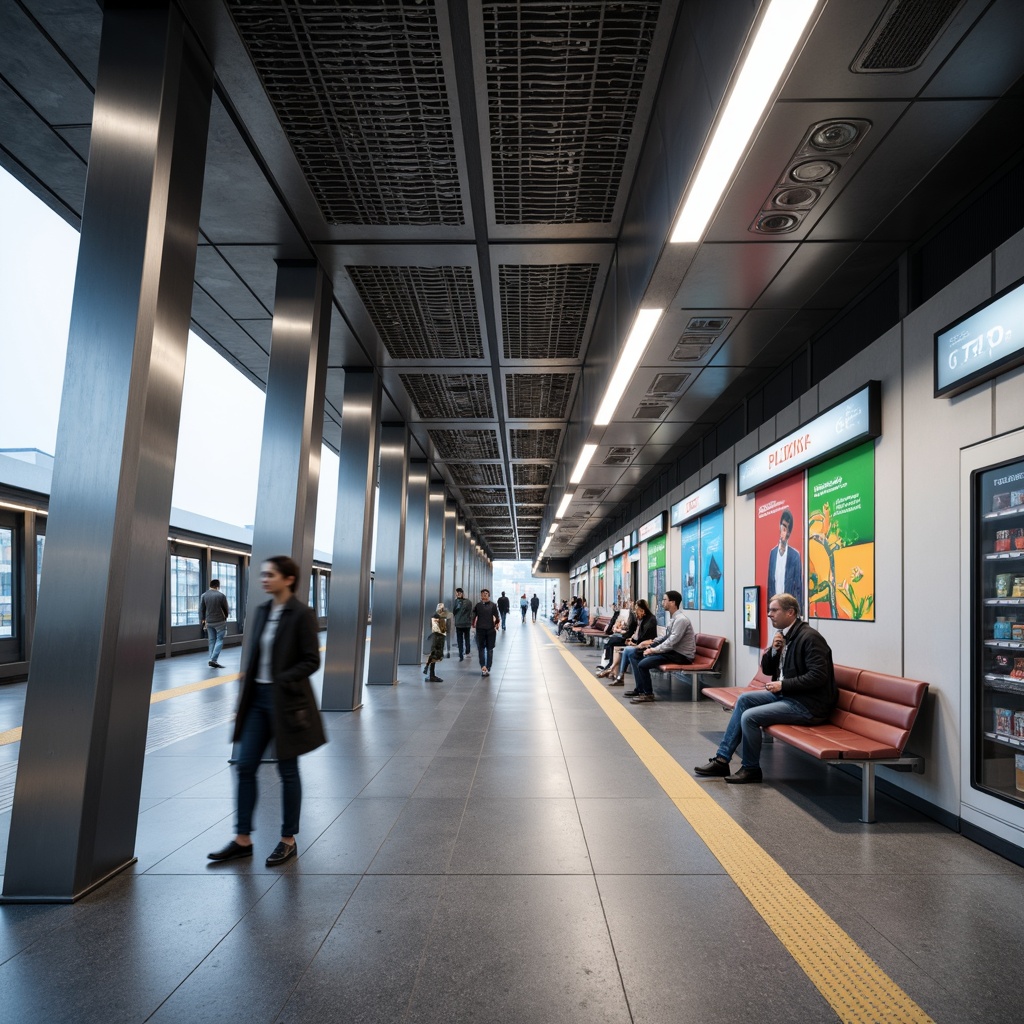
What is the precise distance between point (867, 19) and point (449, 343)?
5574 mm

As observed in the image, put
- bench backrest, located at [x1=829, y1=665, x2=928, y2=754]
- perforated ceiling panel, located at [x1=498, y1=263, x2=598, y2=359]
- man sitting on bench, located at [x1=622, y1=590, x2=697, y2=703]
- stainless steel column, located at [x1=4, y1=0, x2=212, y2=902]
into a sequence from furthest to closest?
man sitting on bench, located at [x1=622, y1=590, x2=697, y2=703], perforated ceiling panel, located at [x1=498, y1=263, x2=598, y2=359], bench backrest, located at [x1=829, y1=665, x2=928, y2=754], stainless steel column, located at [x1=4, y1=0, x2=212, y2=902]

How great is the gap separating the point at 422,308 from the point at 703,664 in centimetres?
596

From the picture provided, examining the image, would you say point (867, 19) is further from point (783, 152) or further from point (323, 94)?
point (323, 94)

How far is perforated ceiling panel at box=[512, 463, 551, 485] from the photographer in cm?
1498

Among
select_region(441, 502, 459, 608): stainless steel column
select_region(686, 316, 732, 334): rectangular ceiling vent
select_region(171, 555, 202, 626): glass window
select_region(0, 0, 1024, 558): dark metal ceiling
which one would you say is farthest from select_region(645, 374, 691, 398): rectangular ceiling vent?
select_region(441, 502, 459, 608): stainless steel column

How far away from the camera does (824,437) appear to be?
242 inches

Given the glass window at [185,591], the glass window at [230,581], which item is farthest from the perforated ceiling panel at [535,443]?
the glass window at [230,581]

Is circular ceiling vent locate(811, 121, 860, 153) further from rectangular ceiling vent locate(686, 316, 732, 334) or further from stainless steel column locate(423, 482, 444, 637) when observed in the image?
stainless steel column locate(423, 482, 444, 637)

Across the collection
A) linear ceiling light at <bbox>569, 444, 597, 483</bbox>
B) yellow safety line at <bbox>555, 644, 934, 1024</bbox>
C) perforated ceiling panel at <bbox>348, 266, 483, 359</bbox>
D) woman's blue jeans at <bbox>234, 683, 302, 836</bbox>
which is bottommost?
yellow safety line at <bbox>555, 644, 934, 1024</bbox>

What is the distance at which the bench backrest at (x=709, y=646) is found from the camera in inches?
381

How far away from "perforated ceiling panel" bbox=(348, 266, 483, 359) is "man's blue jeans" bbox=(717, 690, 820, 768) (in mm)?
4126

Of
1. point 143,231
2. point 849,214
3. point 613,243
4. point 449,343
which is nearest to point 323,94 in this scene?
point 143,231

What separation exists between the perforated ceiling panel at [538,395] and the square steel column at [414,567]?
400 cm

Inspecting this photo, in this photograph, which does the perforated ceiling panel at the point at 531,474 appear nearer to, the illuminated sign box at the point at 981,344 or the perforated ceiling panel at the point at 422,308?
the perforated ceiling panel at the point at 422,308
